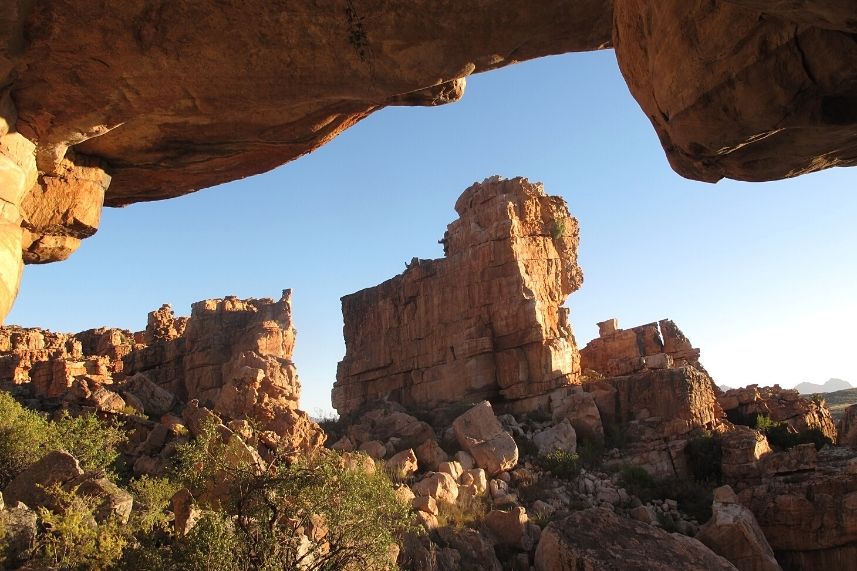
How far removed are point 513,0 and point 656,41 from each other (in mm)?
1481

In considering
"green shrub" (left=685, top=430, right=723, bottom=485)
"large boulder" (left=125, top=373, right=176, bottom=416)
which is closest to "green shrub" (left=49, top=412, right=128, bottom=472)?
"large boulder" (left=125, top=373, right=176, bottom=416)

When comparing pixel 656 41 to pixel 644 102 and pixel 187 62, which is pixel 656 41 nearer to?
pixel 644 102

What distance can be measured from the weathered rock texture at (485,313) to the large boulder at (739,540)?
34.5 feet

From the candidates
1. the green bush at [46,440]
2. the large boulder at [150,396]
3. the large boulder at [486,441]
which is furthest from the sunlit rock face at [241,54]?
the large boulder at [486,441]

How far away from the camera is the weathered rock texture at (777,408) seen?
75.0 feet

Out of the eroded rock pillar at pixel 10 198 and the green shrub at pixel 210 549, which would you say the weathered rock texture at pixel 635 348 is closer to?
the green shrub at pixel 210 549

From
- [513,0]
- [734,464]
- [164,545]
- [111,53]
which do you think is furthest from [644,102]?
[734,464]

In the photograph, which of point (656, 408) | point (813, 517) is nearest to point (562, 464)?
point (656, 408)

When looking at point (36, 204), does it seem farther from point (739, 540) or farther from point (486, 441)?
point (486, 441)

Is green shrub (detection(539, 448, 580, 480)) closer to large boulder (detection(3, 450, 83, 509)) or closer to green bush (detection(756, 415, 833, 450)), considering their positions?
green bush (detection(756, 415, 833, 450))

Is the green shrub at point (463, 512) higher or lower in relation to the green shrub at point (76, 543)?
lower

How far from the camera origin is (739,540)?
13.3m

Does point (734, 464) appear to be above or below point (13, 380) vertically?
below

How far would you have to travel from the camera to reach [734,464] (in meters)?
18.3
